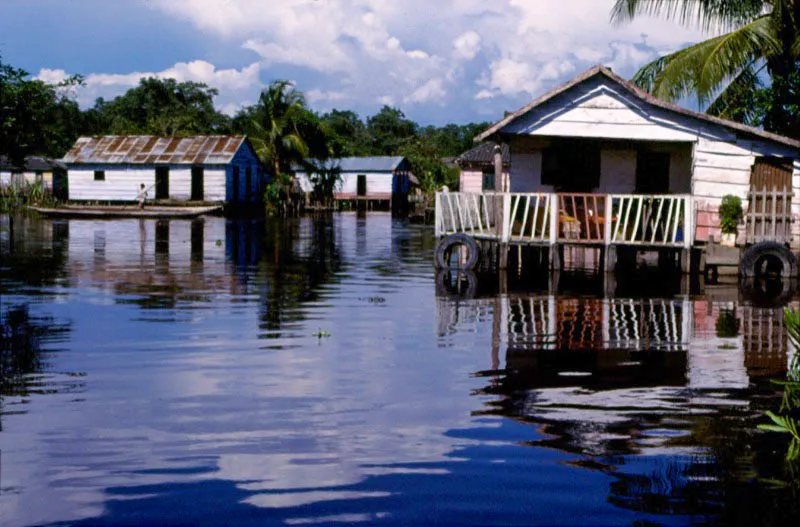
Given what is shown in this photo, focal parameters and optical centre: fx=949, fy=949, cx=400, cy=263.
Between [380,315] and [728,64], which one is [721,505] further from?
[728,64]

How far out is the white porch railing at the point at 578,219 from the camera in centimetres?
2111

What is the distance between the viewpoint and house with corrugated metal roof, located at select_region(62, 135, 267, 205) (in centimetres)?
5719

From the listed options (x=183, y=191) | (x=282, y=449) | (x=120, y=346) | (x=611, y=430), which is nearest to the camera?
(x=282, y=449)

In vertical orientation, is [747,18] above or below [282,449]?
above

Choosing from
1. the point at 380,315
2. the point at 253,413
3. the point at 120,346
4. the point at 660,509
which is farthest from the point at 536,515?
the point at 380,315

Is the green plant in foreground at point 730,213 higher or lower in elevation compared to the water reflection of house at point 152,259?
higher

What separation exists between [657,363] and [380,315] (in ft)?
17.0

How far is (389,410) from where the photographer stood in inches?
315

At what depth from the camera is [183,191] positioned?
190ft

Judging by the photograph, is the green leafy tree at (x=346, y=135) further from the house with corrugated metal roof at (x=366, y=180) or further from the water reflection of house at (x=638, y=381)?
the water reflection of house at (x=638, y=381)

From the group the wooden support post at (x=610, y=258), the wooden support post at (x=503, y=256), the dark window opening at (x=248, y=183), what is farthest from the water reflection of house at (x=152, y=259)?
the dark window opening at (x=248, y=183)

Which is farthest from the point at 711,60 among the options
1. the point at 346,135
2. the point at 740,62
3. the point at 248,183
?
the point at 346,135

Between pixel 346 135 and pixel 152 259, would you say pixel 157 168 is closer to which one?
pixel 152 259

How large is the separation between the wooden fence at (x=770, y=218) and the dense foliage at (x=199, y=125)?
19308 millimetres
